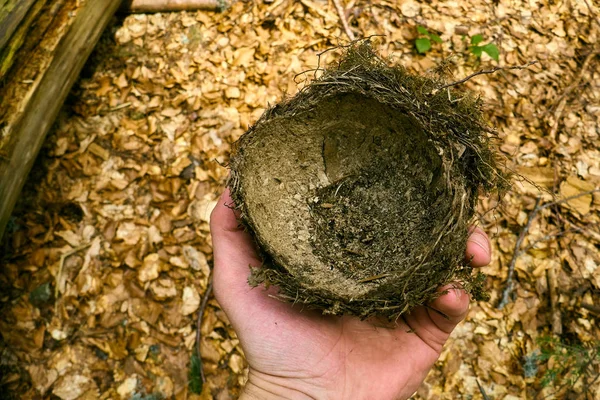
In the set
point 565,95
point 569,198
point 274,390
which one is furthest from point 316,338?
point 565,95

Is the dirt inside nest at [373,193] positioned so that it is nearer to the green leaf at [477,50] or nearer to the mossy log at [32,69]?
the green leaf at [477,50]

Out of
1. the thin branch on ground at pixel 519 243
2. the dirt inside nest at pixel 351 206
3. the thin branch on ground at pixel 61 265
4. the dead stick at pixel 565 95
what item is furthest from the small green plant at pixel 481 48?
the thin branch on ground at pixel 61 265

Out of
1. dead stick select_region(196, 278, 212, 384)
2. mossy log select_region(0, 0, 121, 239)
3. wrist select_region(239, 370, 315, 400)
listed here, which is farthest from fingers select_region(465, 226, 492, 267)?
mossy log select_region(0, 0, 121, 239)

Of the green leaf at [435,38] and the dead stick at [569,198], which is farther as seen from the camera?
the green leaf at [435,38]

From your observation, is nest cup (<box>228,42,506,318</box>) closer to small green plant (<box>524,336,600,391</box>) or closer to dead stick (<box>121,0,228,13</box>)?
small green plant (<box>524,336,600,391</box>)

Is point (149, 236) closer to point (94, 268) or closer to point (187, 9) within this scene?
point (94, 268)

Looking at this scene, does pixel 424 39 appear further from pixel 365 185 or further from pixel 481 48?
pixel 365 185

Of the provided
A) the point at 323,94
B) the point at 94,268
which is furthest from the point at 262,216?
the point at 94,268
